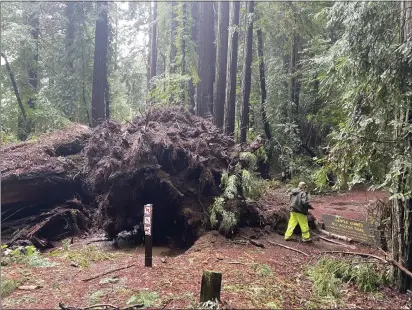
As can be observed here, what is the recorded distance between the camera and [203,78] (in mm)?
14852

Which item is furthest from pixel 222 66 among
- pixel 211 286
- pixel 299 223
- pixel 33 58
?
pixel 211 286

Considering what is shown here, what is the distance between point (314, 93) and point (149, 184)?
43.7 feet

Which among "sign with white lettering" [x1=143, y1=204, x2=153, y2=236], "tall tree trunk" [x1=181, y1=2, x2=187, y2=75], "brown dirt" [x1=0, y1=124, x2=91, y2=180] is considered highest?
"tall tree trunk" [x1=181, y1=2, x2=187, y2=75]

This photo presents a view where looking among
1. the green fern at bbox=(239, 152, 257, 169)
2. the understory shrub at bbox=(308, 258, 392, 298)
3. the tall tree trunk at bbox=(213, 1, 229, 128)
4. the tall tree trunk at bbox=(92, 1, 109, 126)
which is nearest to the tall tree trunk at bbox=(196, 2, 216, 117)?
the tall tree trunk at bbox=(213, 1, 229, 128)

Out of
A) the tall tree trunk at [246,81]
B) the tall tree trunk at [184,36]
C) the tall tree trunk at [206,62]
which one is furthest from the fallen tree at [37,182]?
the tall tree trunk at [184,36]

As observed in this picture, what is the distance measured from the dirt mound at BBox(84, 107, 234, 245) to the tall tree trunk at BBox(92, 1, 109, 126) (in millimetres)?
5445

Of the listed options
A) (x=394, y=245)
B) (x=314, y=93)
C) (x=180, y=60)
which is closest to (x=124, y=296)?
(x=394, y=245)

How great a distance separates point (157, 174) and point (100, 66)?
8.67 meters

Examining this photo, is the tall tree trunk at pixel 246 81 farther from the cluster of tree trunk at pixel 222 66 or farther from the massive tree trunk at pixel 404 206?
the massive tree trunk at pixel 404 206

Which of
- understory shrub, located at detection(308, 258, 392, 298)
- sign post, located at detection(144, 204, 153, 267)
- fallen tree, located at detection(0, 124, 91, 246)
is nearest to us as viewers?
understory shrub, located at detection(308, 258, 392, 298)

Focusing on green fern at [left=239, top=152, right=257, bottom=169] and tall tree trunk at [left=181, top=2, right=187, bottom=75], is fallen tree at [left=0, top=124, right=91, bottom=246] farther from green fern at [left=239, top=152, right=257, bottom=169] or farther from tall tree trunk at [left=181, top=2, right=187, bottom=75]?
tall tree trunk at [left=181, top=2, right=187, bottom=75]

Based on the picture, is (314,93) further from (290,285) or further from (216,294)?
(216,294)

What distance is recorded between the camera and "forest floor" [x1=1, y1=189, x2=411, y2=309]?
554cm

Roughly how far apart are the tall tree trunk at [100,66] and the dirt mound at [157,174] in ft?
17.9
